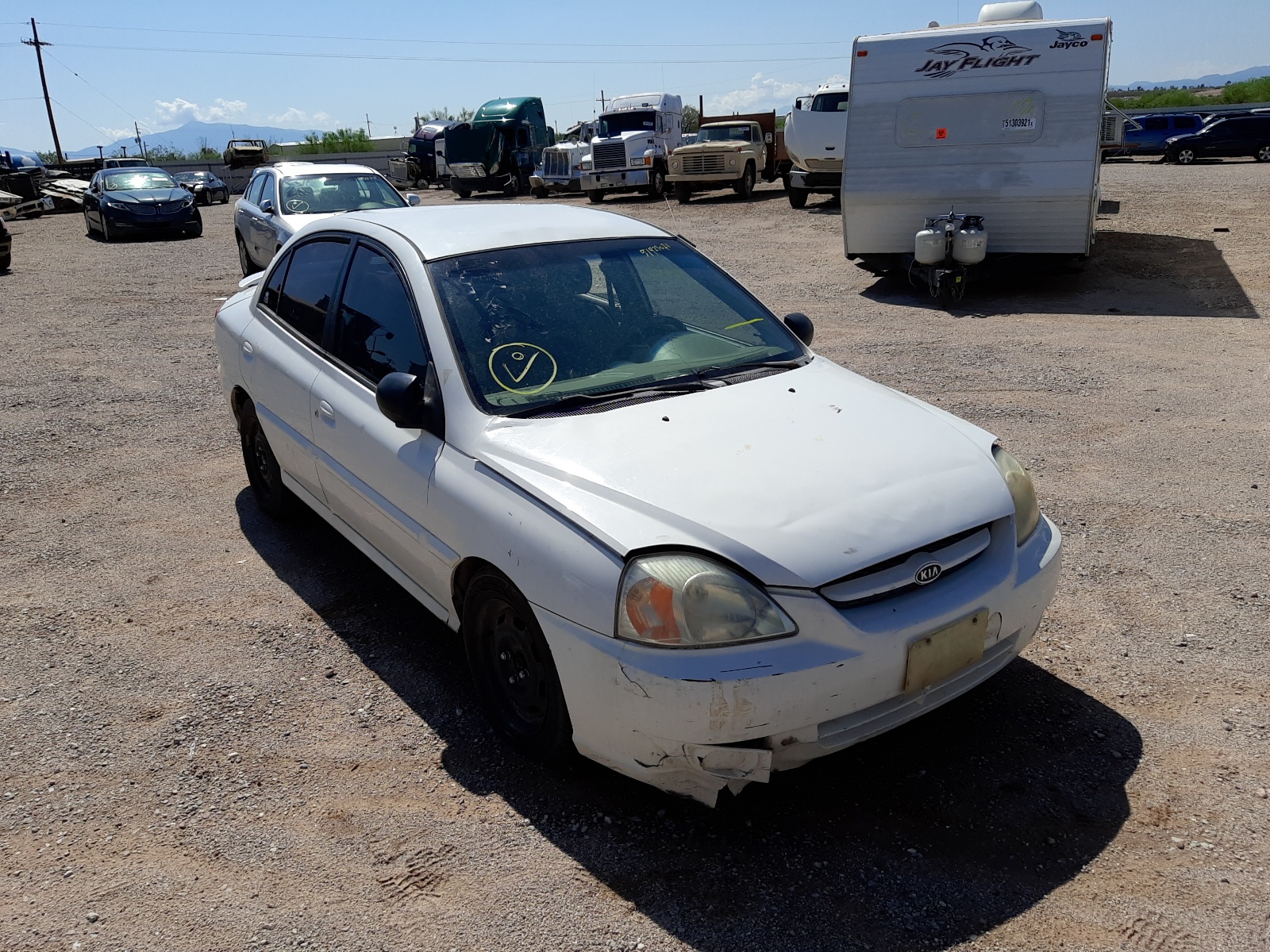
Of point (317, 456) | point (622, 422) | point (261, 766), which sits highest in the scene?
point (622, 422)

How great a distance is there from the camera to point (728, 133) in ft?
85.9

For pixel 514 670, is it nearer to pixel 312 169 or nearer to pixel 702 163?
pixel 312 169

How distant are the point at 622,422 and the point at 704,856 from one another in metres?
1.39

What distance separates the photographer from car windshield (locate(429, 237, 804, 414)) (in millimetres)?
3596

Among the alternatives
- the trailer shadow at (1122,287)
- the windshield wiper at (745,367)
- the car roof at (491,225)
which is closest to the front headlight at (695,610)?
the windshield wiper at (745,367)

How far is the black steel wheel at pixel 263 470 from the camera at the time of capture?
522 centimetres

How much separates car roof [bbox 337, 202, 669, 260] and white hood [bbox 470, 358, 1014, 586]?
1025 millimetres

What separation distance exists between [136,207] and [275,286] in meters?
19.4

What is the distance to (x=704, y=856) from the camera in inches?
114

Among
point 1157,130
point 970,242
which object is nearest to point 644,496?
point 970,242

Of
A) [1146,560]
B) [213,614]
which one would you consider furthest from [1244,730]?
[213,614]

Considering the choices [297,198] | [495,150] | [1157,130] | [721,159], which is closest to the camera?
[297,198]

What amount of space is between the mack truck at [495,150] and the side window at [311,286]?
31.3m

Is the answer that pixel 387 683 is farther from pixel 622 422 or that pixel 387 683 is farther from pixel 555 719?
pixel 622 422
